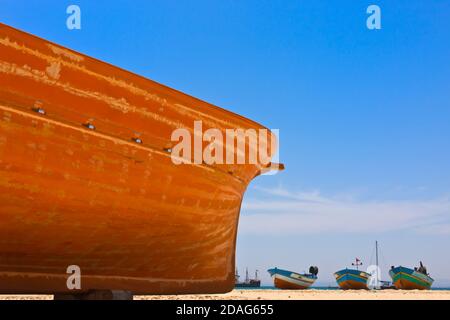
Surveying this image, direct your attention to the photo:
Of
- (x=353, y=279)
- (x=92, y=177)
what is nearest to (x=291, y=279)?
(x=353, y=279)

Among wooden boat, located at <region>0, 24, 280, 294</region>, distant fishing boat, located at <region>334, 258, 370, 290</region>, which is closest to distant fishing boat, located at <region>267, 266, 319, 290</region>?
distant fishing boat, located at <region>334, 258, 370, 290</region>

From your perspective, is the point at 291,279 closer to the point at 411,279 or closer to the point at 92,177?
the point at 411,279

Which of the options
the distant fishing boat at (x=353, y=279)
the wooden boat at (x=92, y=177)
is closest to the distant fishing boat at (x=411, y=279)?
the distant fishing boat at (x=353, y=279)

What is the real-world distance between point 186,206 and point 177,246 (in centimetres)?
70

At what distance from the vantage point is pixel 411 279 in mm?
38906

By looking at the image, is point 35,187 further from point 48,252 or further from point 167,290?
point 167,290

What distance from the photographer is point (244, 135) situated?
905cm

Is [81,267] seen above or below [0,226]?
below

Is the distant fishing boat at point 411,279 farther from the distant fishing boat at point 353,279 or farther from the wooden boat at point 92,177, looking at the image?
the wooden boat at point 92,177

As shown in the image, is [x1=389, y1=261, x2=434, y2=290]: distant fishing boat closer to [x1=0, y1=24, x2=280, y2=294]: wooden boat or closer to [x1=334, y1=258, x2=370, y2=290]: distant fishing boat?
[x1=334, y1=258, x2=370, y2=290]: distant fishing boat

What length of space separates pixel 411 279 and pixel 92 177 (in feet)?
123

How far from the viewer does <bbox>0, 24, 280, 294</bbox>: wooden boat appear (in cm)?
583

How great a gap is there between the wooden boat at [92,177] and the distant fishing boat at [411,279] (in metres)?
34.8
